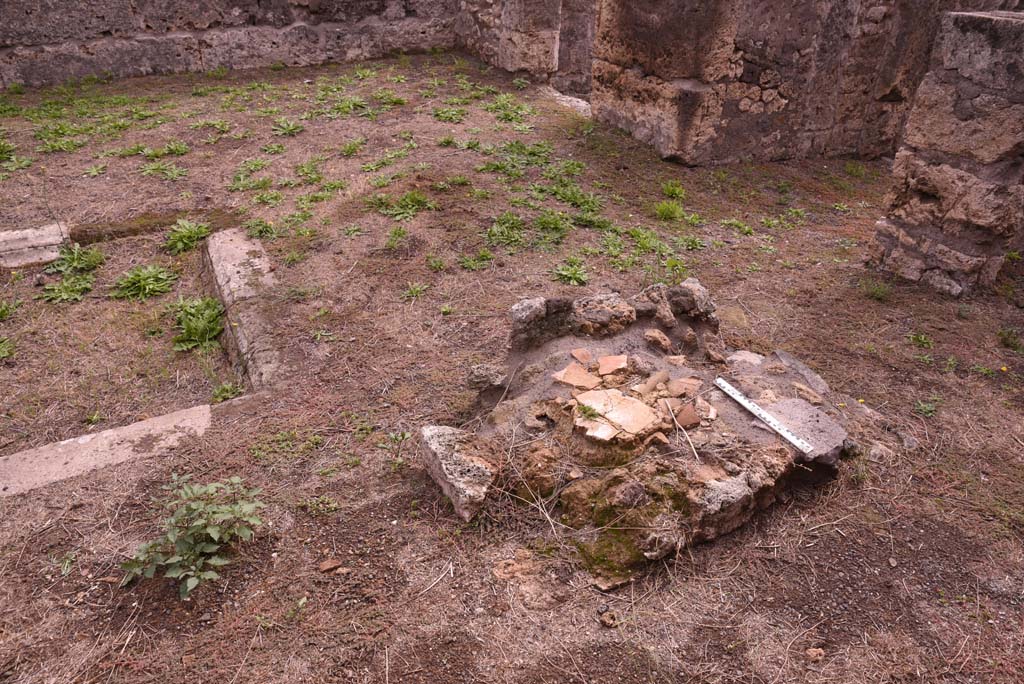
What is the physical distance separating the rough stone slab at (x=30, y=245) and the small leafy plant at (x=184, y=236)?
0.86 meters

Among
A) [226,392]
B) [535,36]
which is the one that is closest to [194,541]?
[226,392]

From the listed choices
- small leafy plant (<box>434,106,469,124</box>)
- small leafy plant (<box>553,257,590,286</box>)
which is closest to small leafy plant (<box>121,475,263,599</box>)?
small leafy plant (<box>553,257,590,286</box>)

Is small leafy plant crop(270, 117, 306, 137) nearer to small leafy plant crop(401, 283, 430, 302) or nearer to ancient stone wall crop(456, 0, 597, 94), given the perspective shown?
ancient stone wall crop(456, 0, 597, 94)

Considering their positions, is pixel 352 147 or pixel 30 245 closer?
pixel 30 245

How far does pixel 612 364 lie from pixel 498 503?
978 millimetres

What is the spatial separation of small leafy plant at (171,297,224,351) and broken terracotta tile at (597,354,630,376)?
2820 millimetres

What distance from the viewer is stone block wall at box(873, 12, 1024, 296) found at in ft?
14.9

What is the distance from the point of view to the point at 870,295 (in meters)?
5.16

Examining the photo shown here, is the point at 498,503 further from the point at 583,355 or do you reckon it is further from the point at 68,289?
the point at 68,289

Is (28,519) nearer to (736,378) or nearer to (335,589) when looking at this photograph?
(335,589)

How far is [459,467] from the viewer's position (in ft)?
10.5

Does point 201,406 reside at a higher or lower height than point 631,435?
lower

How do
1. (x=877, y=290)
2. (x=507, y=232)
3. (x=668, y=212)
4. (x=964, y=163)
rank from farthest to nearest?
(x=668, y=212) → (x=507, y=232) → (x=877, y=290) → (x=964, y=163)

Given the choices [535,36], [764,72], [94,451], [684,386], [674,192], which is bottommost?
[94,451]
